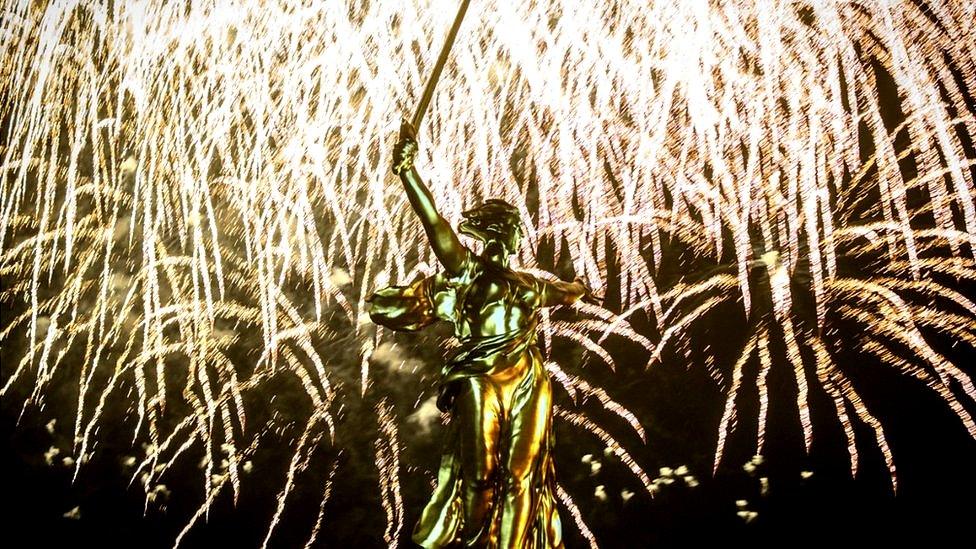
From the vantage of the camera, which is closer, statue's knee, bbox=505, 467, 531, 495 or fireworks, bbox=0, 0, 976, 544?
statue's knee, bbox=505, 467, 531, 495

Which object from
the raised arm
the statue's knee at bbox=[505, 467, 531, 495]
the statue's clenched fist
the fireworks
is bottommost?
the statue's knee at bbox=[505, 467, 531, 495]

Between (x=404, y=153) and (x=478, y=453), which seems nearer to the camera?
(x=478, y=453)

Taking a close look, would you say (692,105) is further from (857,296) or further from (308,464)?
(308,464)

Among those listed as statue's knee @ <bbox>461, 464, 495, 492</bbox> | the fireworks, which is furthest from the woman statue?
the fireworks

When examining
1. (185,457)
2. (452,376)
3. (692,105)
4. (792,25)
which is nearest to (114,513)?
(185,457)

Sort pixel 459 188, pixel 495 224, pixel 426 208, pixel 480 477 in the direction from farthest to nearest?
1. pixel 459 188
2. pixel 495 224
3. pixel 426 208
4. pixel 480 477

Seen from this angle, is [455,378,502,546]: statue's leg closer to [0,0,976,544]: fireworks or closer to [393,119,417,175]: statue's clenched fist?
[393,119,417,175]: statue's clenched fist

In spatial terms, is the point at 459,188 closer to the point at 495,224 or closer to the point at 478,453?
the point at 495,224

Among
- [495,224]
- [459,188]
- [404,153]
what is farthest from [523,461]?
[459,188]
